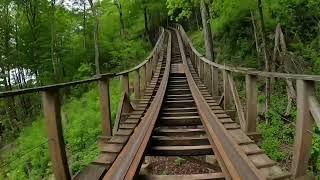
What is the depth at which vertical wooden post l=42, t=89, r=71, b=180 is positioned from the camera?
3578mm

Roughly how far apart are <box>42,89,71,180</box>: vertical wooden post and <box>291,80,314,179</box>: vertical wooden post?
2.29m

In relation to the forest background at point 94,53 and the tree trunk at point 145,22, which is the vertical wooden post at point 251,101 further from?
the tree trunk at point 145,22

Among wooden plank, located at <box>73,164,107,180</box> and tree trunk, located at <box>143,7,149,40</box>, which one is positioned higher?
tree trunk, located at <box>143,7,149,40</box>

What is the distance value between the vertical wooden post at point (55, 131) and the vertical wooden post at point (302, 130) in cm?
229

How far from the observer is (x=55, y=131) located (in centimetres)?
364

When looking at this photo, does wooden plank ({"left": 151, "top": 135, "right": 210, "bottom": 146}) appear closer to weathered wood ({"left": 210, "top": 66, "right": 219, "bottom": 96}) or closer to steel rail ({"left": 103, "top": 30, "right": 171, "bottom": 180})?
steel rail ({"left": 103, "top": 30, "right": 171, "bottom": 180})

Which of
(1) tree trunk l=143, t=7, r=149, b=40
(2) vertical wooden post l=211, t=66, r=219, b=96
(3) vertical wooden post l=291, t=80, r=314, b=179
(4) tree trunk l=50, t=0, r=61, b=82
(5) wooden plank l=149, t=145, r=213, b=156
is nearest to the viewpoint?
(3) vertical wooden post l=291, t=80, r=314, b=179

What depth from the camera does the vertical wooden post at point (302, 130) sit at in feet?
11.6

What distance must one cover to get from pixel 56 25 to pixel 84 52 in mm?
2956

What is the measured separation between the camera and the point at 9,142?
21.2 metres

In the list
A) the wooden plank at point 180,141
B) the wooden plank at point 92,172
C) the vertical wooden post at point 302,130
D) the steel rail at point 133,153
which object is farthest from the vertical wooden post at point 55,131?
the vertical wooden post at point 302,130

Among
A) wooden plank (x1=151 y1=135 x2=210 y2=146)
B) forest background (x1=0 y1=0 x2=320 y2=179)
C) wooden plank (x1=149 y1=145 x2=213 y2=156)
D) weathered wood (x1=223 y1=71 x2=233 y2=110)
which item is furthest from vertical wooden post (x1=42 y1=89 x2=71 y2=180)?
weathered wood (x1=223 y1=71 x2=233 y2=110)

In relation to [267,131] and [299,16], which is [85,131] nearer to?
[267,131]

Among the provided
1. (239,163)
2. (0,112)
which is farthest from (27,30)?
(239,163)
